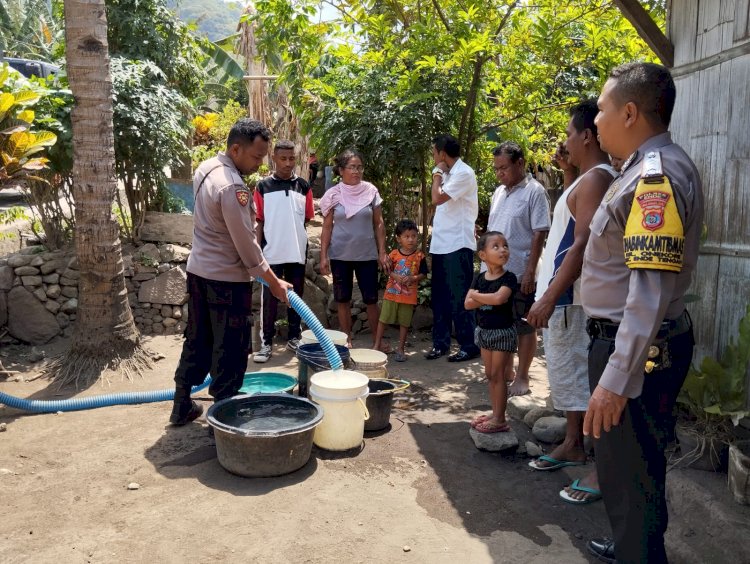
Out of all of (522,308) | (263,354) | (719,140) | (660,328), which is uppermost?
(719,140)

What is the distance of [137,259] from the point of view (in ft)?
22.5

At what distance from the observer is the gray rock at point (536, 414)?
4.46 meters

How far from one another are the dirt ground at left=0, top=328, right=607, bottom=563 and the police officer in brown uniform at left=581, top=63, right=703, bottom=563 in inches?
32.8

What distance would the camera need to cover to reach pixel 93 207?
5371 mm

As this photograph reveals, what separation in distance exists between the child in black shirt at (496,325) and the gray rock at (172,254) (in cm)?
388

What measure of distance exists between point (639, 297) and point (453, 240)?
3.83 meters

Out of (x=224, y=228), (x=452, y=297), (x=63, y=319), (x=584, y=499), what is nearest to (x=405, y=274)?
(x=452, y=297)

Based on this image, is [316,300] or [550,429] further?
[316,300]

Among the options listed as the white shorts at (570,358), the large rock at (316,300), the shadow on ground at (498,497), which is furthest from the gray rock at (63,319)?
the white shorts at (570,358)

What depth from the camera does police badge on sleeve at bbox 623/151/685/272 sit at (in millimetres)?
1896

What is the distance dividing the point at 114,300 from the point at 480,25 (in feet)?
14.3

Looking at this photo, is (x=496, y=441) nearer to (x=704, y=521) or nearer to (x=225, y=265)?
(x=704, y=521)

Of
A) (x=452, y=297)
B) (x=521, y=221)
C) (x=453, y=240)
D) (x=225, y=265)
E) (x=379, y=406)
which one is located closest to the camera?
(x=225, y=265)

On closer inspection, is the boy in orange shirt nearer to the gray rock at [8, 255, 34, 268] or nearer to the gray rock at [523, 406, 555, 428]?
the gray rock at [523, 406, 555, 428]
